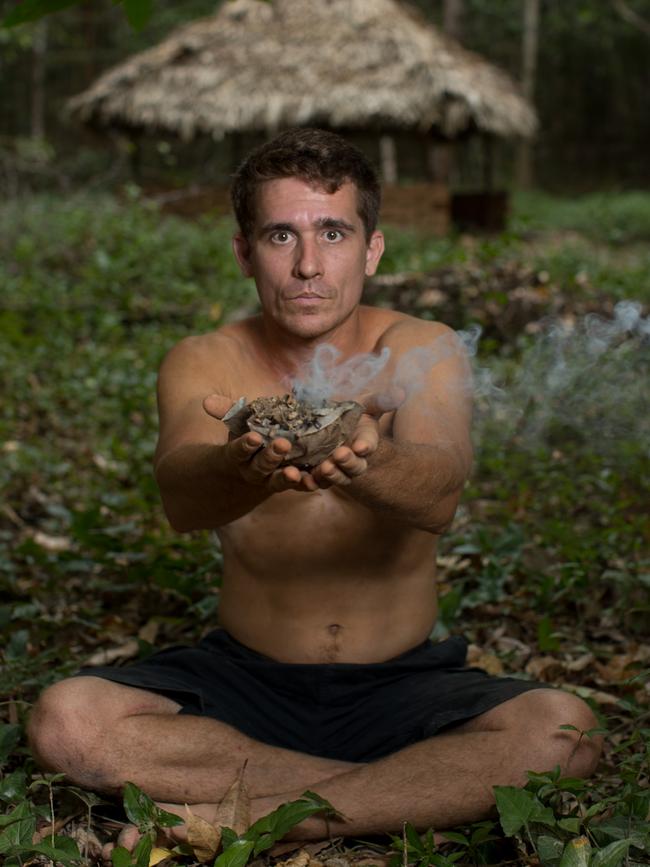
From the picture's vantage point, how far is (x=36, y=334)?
7.44 m

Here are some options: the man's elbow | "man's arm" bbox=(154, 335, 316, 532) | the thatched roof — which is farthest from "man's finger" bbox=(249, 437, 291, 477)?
the thatched roof

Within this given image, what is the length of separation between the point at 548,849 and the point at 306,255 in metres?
1.38

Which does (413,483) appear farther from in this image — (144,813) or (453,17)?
(453,17)

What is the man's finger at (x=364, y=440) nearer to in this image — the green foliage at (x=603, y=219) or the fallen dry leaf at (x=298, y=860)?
the fallen dry leaf at (x=298, y=860)

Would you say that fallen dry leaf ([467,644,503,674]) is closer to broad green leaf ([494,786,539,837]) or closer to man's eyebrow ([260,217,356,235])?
broad green leaf ([494,786,539,837])

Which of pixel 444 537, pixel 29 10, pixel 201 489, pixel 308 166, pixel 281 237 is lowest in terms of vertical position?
pixel 444 537

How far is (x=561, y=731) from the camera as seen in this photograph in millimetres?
2344

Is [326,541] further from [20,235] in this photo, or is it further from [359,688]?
[20,235]

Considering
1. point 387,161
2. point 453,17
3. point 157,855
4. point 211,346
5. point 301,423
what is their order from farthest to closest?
point 387,161 < point 453,17 < point 211,346 < point 157,855 < point 301,423

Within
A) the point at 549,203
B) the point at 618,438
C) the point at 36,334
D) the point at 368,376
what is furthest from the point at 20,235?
the point at 549,203

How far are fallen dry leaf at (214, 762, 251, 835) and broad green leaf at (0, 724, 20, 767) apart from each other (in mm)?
567

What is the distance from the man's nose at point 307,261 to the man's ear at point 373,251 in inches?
9.6

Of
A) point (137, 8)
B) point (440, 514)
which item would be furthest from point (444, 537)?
point (137, 8)

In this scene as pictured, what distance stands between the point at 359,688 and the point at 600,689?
0.94 m
